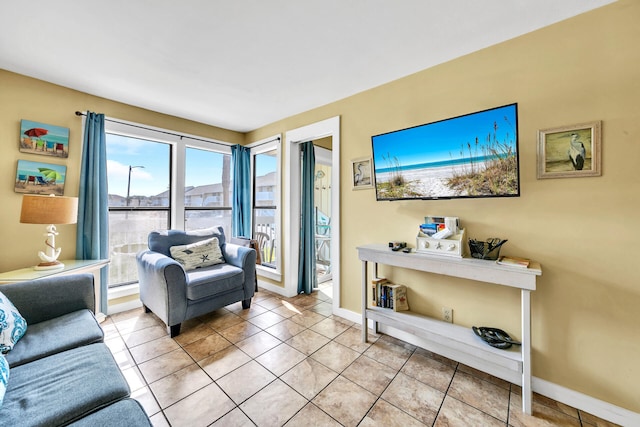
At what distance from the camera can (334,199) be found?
286 cm

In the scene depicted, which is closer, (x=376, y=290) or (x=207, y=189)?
(x=376, y=290)

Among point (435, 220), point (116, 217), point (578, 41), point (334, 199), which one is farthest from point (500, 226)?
point (116, 217)

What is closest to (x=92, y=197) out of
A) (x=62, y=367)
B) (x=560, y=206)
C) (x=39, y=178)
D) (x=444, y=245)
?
(x=39, y=178)

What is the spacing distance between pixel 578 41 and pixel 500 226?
1245 millimetres

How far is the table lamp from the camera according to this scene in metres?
2.07

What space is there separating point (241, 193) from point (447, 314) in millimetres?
3152

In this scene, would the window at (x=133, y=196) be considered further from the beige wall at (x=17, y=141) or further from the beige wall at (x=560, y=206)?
the beige wall at (x=560, y=206)

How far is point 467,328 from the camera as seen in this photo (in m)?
1.95

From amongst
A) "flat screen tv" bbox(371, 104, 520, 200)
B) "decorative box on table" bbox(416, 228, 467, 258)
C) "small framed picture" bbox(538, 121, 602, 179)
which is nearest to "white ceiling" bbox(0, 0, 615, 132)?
"flat screen tv" bbox(371, 104, 520, 200)

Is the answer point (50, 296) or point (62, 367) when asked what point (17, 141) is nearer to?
point (50, 296)

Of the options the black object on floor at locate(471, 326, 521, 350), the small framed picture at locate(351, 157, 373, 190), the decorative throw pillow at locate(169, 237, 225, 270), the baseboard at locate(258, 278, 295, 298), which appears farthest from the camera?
the baseboard at locate(258, 278, 295, 298)

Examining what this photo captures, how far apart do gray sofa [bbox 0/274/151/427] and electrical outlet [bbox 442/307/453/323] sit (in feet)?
6.74

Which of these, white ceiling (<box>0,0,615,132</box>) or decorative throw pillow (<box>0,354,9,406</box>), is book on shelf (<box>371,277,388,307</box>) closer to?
white ceiling (<box>0,0,615,132</box>)

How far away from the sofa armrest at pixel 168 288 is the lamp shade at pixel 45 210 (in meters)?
0.78
